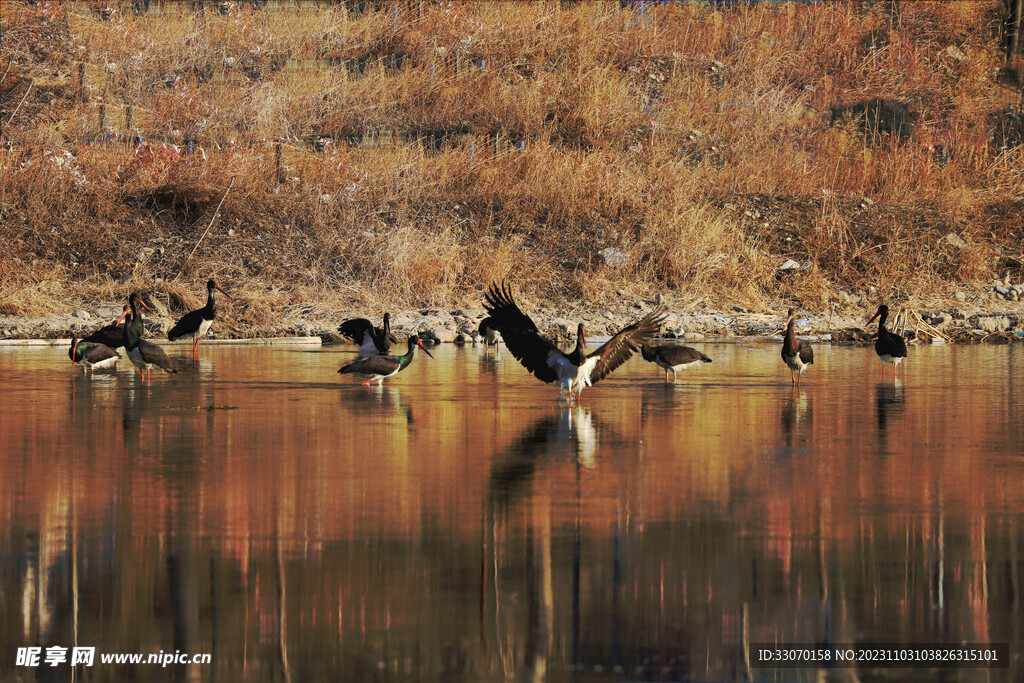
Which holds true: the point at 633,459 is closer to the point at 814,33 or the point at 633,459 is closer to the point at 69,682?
the point at 69,682

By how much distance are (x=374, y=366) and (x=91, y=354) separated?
11.7 feet

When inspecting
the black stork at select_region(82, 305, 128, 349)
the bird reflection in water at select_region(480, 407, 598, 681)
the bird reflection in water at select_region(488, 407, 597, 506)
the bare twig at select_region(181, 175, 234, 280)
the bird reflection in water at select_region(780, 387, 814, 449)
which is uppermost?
the bare twig at select_region(181, 175, 234, 280)

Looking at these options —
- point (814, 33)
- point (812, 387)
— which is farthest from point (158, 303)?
point (814, 33)

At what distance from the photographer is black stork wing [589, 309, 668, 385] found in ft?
39.4

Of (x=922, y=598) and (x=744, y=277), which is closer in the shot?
(x=922, y=598)

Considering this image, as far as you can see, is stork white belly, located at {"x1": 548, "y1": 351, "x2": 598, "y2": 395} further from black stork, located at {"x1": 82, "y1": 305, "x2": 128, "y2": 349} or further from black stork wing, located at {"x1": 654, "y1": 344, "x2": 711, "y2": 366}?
black stork, located at {"x1": 82, "y1": 305, "x2": 128, "y2": 349}

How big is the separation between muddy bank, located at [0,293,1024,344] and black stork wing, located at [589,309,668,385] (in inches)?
351

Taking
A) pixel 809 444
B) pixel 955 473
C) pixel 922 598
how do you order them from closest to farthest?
pixel 922 598
pixel 955 473
pixel 809 444

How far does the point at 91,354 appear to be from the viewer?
15344 mm

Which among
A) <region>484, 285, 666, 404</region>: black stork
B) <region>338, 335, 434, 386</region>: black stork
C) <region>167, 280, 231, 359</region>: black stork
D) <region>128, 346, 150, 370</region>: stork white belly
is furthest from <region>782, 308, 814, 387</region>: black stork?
<region>167, 280, 231, 359</region>: black stork

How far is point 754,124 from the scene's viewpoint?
30.0 meters

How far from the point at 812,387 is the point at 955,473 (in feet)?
18.6

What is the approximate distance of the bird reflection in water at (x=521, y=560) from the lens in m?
5.00

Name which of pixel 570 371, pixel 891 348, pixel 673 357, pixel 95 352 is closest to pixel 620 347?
pixel 570 371
